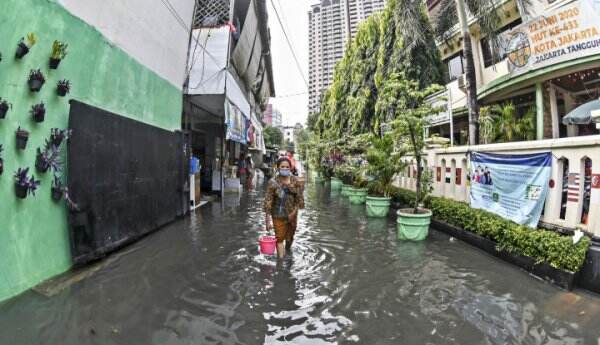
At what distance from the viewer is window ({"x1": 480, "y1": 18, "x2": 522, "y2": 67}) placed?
465 inches

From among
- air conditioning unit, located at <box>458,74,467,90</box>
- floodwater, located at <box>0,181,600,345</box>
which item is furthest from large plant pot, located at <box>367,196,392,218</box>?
air conditioning unit, located at <box>458,74,467,90</box>

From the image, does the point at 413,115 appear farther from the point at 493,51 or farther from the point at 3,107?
the point at 493,51

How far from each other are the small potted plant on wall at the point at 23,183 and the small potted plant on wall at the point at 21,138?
252 mm

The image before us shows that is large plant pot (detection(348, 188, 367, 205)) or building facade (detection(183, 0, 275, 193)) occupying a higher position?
building facade (detection(183, 0, 275, 193))

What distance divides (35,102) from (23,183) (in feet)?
3.12

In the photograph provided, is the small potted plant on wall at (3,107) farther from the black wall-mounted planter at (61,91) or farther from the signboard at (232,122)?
the signboard at (232,122)

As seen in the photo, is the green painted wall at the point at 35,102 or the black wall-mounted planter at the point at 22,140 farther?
the black wall-mounted planter at the point at 22,140

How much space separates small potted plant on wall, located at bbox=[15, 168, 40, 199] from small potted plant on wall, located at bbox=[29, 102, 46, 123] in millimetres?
589

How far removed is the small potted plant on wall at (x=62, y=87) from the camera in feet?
14.0

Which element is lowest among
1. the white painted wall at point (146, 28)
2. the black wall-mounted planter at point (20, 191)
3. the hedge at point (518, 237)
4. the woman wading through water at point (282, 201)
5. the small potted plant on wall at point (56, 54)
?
the hedge at point (518, 237)

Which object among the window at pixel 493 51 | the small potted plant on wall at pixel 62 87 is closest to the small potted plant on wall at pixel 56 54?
the small potted plant on wall at pixel 62 87

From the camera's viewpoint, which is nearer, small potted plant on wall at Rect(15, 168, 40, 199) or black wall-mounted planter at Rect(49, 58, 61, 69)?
small potted plant on wall at Rect(15, 168, 40, 199)

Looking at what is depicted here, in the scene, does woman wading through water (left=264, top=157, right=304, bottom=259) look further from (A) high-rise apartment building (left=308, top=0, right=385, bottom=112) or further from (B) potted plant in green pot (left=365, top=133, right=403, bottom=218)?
(A) high-rise apartment building (left=308, top=0, right=385, bottom=112)

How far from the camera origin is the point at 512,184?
5.59 metres
